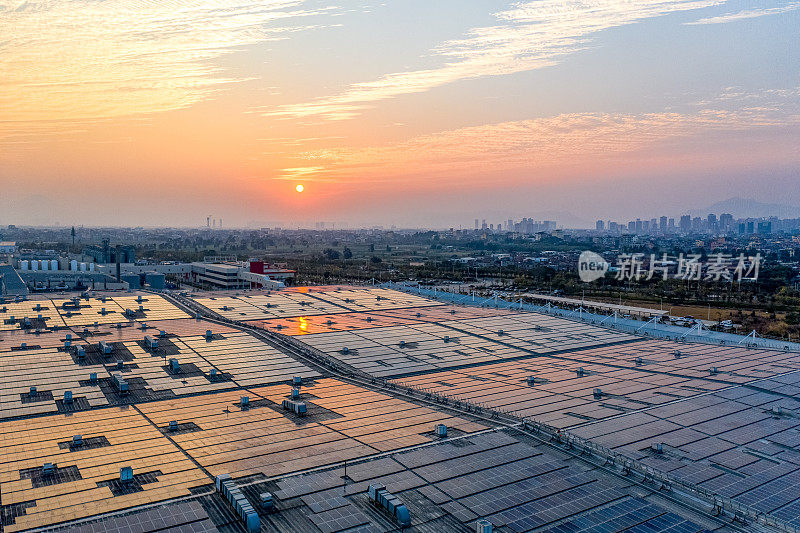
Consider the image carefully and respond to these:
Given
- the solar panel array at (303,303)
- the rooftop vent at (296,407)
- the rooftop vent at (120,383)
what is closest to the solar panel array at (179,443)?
the rooftop vent at (296,407)

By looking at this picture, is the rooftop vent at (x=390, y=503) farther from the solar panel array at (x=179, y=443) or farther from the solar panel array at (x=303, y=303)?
the solar panel array at (x=303, y=303)

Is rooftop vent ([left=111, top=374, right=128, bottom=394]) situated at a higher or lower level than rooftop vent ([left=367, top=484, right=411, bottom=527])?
lower

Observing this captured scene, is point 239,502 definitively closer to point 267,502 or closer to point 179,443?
point 267,502

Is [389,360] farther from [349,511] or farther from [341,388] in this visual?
[349,511]

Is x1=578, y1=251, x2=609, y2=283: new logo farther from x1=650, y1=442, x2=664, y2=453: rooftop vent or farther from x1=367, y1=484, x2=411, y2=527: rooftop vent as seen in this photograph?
x1=367, y1=484, x2=411, y2=527: rooftop vent

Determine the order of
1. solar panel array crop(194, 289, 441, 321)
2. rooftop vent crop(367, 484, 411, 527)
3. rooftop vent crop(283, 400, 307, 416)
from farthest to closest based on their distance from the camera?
1. solar panel array crop(194, 289, 441, 321)
2. rooftop vent crop(283, 400, 307, 416)
3. rooftop vent crop(367, 484, 411, 527)

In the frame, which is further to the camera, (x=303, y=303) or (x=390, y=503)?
(x=303, y=303)

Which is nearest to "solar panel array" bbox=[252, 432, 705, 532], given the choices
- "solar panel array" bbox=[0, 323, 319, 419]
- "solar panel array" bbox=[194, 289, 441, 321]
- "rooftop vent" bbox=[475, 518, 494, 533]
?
"rooftop vent" bbox=[475, 518, 494, 533]

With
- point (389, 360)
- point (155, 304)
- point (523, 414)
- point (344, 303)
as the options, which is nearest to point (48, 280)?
point (155, 304)

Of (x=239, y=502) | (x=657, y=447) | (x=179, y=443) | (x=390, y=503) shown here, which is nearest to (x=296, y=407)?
(x=179, y=443)
